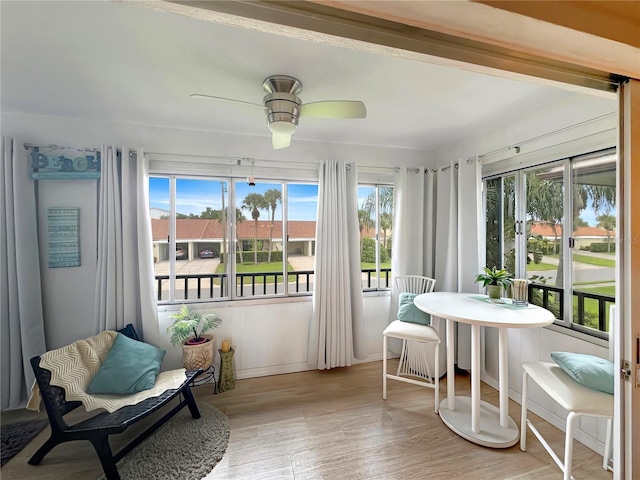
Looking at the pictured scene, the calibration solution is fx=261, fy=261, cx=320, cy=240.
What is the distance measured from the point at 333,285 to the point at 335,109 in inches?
66.2

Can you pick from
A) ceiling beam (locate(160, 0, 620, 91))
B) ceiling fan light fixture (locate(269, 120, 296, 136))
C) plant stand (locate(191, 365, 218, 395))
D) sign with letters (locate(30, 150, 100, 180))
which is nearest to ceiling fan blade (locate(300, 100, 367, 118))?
ceiling fan light fixture (locate(269, 120, 296, 136))

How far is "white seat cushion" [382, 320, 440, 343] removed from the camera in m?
2.15

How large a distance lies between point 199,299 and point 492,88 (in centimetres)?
297

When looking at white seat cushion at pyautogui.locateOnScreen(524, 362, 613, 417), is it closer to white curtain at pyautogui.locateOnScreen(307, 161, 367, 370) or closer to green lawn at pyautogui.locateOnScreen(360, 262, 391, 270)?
white curtain at pyautogui.locateOnScreen(307, 161, 367, 370)

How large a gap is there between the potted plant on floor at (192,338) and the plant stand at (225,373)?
0.44ft

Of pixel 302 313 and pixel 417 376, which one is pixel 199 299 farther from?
pixel 417 376

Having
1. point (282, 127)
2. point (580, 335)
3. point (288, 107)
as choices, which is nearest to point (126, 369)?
point (282, 127)

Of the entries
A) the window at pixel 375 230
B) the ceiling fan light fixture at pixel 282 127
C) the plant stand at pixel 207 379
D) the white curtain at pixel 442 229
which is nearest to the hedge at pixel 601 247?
the white curtain at pixel 442 229

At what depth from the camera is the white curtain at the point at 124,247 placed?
223 centimetres

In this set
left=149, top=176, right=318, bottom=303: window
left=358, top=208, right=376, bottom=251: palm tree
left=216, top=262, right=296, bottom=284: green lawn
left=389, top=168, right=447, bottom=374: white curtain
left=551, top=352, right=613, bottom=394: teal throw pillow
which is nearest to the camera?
left=551, top=352, right=613, bottom=394: teal throw pillow

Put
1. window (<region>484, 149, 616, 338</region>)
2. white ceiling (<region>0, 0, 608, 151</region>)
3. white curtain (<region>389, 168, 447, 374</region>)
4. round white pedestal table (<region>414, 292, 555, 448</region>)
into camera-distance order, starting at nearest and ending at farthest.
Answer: white ceiling (<region>0, 0, 608, 151</region>) → round white pedestal table (<region>414, 292, 555, 448</region>) → window (<region>484, 149, 616, 338</region>) → white curtain (<region>389, 168, 447, 374</region>)

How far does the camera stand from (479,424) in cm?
185

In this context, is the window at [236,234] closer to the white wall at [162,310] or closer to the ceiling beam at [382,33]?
the white wall at [162,310]

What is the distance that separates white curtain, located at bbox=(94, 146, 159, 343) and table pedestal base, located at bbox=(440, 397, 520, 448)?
253 cm
